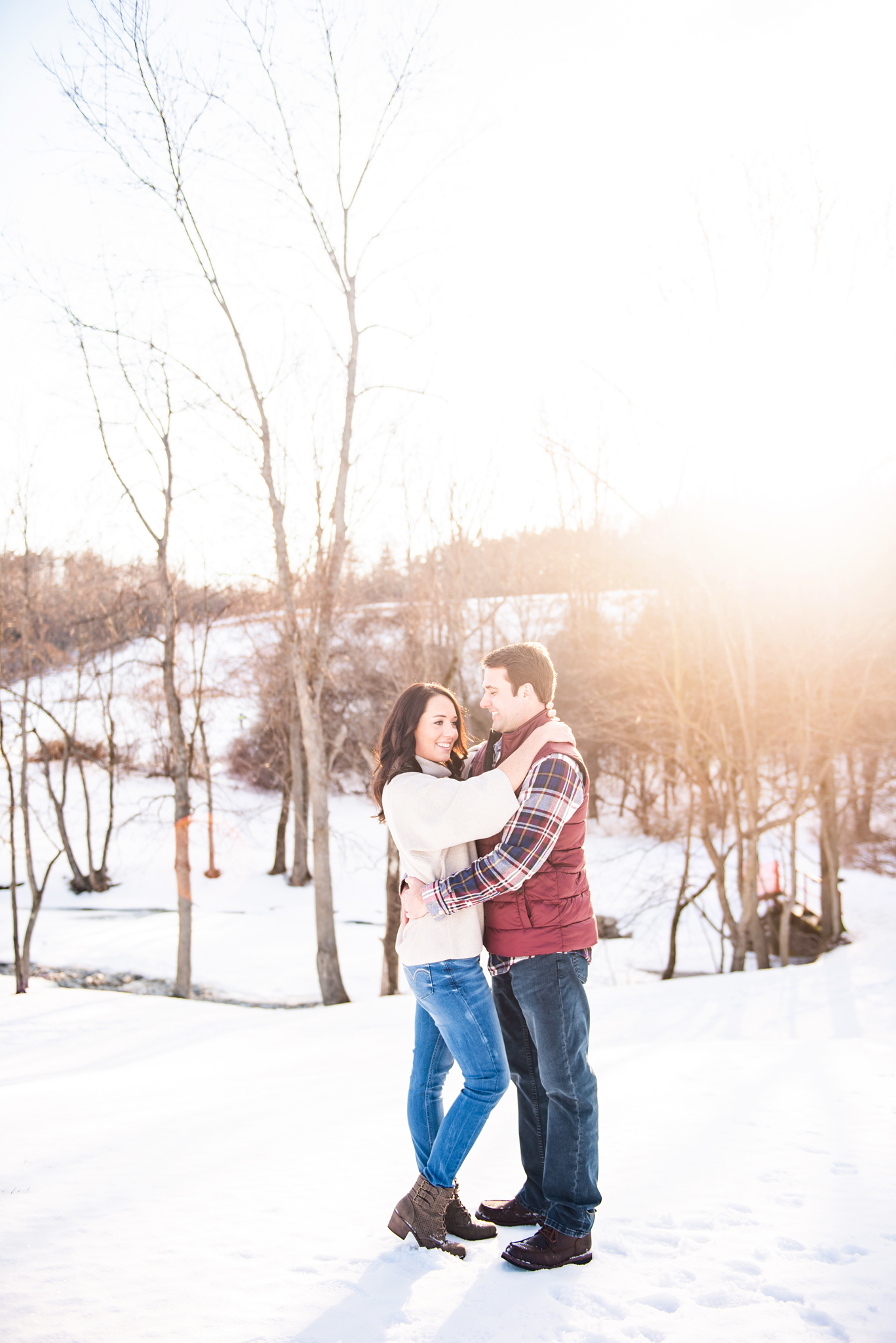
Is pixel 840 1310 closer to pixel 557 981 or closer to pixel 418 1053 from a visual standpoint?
pixel 557 981

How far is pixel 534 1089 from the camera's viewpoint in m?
2.68

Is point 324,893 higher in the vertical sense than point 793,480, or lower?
lower

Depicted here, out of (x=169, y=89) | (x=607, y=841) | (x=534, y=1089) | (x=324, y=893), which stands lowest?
(x=607, y=841)

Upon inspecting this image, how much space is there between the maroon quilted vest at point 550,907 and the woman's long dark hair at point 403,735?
0.36 m

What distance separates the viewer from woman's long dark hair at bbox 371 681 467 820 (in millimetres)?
2631

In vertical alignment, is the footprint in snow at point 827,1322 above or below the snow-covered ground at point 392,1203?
above

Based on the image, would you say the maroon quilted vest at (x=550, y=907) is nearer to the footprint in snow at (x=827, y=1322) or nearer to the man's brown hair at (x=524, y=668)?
the man's brown hair at (x=524, y=668)

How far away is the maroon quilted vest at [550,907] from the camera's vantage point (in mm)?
2516

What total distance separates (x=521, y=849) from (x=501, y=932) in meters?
0.36

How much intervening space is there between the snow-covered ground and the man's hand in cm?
110

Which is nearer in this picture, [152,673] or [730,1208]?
[730,1208]

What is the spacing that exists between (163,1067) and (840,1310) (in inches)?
189

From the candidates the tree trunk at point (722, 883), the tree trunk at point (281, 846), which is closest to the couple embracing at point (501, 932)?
the tree trunk at point (722, 883)

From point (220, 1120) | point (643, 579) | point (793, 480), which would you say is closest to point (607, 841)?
point (643, 579)
